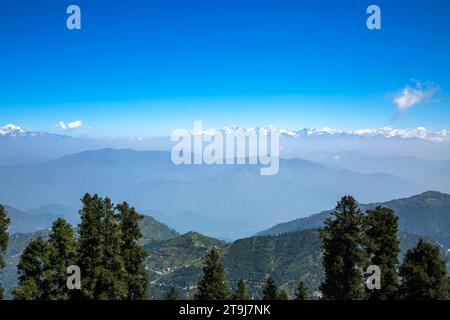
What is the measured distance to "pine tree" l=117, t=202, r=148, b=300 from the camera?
132 ft

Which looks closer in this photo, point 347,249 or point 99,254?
point 99,254

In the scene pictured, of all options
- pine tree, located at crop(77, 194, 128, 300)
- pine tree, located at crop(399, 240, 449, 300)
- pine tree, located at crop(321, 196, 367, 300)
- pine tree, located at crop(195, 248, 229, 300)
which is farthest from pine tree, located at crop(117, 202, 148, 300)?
pine tree, located at crop(399, 240, 449, 300)

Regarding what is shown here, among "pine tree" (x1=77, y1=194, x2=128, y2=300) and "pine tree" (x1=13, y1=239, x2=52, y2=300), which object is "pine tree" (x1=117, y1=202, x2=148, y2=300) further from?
"pine tree" (x1=13, y1=239, x2=52, y2=300)

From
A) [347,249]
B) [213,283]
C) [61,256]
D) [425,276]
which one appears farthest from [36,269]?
[425,276]

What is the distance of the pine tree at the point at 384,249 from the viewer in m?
38.1

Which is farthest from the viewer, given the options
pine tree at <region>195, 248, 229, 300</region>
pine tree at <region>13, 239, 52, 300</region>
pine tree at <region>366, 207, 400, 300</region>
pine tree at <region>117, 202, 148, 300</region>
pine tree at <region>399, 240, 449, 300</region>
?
pine tree at <region>195, 248, 229, 300</region>

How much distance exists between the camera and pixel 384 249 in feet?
127

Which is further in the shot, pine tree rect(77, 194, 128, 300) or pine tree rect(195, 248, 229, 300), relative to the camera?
pine tree rect(195, 248, 229, 300)

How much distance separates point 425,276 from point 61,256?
1339 inches

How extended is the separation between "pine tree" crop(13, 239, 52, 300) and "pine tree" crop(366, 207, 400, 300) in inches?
1215

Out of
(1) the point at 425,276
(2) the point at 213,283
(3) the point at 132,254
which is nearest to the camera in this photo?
(1) the point at 425,276

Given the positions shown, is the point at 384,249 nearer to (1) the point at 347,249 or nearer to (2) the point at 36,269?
(1) the point at 347,249
